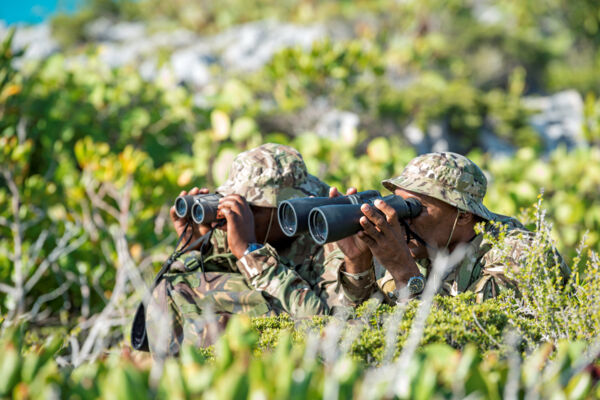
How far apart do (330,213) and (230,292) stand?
871mm

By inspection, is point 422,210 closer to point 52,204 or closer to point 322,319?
point 322,319

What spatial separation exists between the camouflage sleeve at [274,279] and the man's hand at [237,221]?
7cm

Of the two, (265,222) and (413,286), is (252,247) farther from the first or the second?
(413,286)

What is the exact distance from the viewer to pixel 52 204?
5.50m

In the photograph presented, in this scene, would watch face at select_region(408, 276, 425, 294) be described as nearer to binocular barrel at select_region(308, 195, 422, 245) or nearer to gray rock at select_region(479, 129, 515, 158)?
binocular barrel at select_region(308, 195, 422, 245)

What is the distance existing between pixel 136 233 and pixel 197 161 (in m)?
1.28

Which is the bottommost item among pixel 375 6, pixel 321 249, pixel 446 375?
pixel 446 375

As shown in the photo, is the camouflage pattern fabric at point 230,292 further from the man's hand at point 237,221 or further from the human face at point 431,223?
the human face at point 431,223

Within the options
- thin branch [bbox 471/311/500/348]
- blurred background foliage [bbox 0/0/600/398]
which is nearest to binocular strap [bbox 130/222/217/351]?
blurred background foliage [bbox 0/0/600/398]

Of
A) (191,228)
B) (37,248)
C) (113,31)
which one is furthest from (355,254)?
(113,31)

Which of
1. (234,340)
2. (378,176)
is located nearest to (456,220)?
(234,340)

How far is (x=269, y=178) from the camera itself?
296cm

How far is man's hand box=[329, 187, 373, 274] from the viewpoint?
94.2 inches

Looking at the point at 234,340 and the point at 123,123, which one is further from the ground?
the point at 123,123
